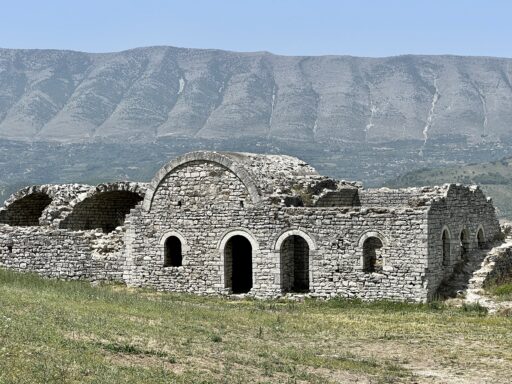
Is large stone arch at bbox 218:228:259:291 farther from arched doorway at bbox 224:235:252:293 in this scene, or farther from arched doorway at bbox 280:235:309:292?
arched doorway at bbox 280:235:309:292

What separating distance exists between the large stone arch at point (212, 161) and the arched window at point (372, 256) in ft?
13.0

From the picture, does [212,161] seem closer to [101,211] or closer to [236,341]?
[101,211]

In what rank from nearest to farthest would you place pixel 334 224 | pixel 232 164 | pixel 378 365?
pixel 378 365
pixel 334 224
pixel 232 164

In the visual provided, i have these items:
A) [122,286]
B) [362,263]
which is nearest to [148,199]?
[122,286]

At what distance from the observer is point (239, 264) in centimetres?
3070

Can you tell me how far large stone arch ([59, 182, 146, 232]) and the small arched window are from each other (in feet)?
9.31

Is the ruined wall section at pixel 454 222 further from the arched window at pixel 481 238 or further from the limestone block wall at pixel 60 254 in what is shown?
the limestone block wall at pixel 60 254

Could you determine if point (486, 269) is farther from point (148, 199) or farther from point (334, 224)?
point (148, 199)

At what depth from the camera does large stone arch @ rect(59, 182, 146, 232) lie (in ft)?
109

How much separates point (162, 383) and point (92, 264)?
1878cm

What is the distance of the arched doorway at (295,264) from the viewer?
28.6 m

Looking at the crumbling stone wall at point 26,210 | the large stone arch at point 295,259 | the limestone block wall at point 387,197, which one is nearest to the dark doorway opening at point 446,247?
the limestone block wall at point 387,197

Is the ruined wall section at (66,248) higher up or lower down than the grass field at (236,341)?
higher up

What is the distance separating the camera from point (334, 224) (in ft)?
88.8
